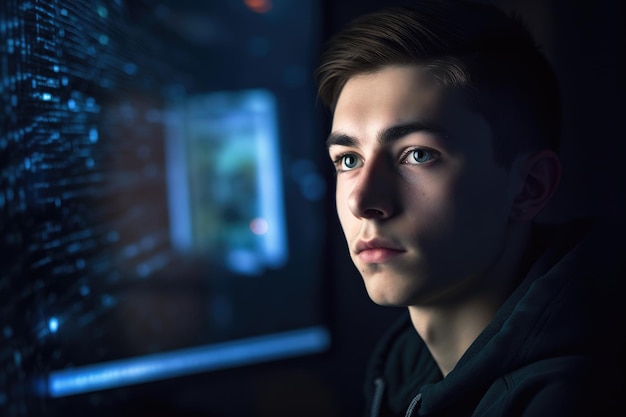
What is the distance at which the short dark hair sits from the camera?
1.84 ft

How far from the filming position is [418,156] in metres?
0.55

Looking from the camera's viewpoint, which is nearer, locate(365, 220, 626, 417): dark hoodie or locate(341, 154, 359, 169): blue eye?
locate(365, 220, 626, 417): dark hoodie

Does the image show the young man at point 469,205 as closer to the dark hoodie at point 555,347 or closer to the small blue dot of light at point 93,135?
the dark hoodie at point 555,347

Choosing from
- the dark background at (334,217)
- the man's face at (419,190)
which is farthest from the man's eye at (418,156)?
the dark background at (334,217)

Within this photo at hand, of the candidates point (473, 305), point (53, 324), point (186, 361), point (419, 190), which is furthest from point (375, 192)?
point (186, 361)

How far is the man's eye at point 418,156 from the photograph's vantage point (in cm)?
55

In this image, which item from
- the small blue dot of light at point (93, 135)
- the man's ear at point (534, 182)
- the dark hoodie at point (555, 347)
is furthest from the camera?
the small blue dot of light at point (93, 135)

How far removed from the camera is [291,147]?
41.5 inches

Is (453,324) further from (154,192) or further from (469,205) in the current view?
(154,192)

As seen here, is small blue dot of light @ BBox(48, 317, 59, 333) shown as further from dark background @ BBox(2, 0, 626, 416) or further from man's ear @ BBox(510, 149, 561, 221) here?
man's ear @ BBox(510, 149, 561, 221)

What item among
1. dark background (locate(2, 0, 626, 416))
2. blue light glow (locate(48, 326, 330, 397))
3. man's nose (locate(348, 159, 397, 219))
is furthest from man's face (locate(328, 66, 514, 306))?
blue light glow (locate(48, 326, 330, 397))

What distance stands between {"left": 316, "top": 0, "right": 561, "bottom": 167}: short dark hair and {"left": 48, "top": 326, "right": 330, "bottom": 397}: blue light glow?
508 millimetres

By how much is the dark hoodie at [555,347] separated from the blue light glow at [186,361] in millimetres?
434

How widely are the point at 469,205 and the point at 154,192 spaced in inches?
21.1
